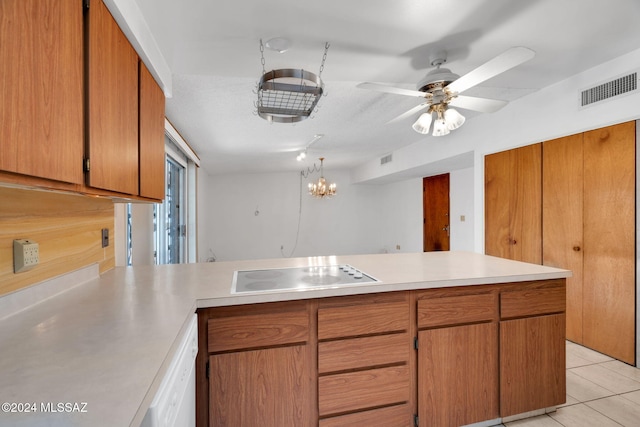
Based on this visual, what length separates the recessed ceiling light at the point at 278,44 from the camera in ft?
6.31

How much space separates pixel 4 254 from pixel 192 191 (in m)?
4.14

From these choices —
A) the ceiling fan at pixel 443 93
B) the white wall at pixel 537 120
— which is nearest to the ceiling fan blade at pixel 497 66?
the ceiling fan at pixel 443 93

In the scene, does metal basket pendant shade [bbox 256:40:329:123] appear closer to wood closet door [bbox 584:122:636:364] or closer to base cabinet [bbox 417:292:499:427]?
base cabinet [bbox 417:292:499:427]

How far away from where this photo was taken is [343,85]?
270cm

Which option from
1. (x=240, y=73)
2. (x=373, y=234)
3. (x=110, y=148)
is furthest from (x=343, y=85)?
(x=373, y=234)

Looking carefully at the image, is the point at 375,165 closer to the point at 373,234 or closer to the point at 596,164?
the point at 373,234

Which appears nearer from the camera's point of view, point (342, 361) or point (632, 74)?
point (342, 361)

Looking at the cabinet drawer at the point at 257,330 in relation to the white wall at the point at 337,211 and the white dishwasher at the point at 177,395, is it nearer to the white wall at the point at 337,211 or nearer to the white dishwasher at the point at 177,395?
the white dishwasher at the point at 177,395

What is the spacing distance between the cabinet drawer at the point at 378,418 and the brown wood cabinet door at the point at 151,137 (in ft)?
4.82

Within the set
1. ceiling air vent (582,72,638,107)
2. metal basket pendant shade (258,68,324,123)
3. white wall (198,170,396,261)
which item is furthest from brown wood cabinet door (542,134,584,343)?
white wall (198,170,396,261)

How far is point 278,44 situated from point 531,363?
2498 millimetres

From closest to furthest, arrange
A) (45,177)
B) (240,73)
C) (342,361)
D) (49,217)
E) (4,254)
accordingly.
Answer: (45,177) → (4,254) → (49,217) → (342,361) → (240,73)

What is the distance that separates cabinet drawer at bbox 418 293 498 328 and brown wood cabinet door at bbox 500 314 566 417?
0.14 metres

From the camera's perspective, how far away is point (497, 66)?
1664 mm
